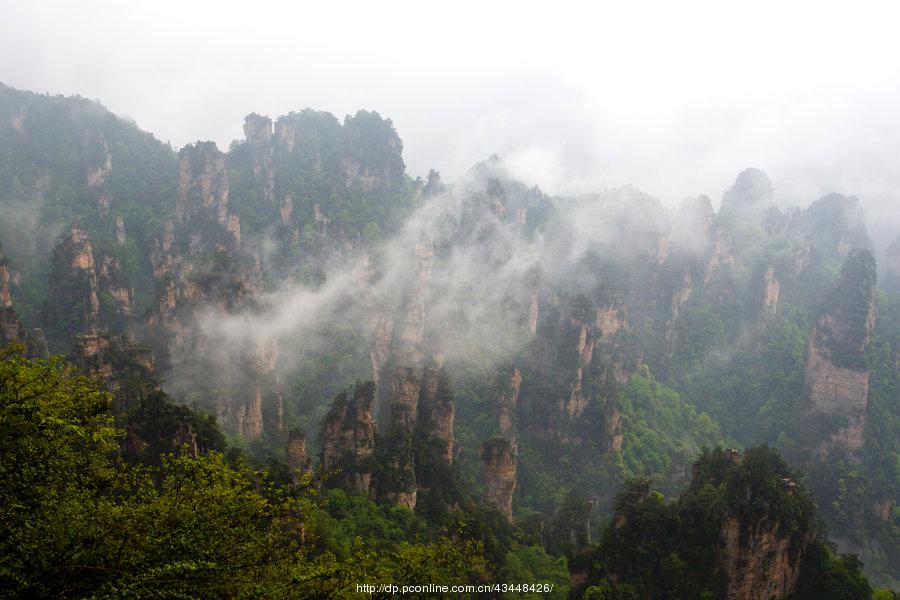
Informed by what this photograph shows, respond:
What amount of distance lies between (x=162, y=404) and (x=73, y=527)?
21.8 meters

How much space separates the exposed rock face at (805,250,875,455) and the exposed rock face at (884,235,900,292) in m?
33.8

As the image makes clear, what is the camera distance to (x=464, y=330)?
8000 centimetres

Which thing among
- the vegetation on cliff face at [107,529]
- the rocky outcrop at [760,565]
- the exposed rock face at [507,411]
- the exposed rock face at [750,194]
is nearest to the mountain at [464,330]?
the rocky outcrop at [760,565]

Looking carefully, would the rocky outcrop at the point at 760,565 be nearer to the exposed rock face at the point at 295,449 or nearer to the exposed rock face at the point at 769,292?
the exposed rock face at the point at 295,449

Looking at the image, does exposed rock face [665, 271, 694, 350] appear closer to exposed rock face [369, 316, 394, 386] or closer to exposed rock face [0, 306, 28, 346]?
exposed rock face [369, 316, 394, 386]

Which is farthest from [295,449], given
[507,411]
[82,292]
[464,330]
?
[464,330]

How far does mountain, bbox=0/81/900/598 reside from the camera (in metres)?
40.6

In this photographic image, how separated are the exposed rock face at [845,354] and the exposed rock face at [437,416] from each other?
53192mm

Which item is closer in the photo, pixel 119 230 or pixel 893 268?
pixel 119 230

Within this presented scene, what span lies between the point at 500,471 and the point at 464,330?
34102mm

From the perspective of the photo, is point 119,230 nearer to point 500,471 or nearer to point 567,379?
point 567,379

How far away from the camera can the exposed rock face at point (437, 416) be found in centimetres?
4569

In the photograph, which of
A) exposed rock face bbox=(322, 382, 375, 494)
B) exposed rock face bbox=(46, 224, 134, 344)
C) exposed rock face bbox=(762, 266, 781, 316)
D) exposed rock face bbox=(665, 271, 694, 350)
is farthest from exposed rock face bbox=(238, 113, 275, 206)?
exposed rock face bbox=(762, 266, 781, 316)

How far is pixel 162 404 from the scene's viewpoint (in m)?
32.2
